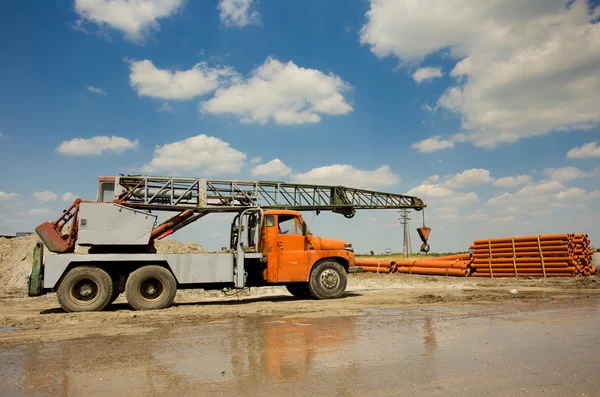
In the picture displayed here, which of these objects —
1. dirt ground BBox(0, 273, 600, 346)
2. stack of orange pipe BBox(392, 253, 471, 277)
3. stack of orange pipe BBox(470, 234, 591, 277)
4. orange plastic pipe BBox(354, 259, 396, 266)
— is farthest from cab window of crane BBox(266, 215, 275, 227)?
orange plastic pipe BBox(354, 259, 396, 266)

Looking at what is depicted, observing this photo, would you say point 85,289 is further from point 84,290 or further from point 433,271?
point 433,271

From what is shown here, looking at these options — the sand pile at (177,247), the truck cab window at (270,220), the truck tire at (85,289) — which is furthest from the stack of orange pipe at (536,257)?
the truck tire at (85,289)

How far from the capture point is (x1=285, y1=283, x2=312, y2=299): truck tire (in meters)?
14.4

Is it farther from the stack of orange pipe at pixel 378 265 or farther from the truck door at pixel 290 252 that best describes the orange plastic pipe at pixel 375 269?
the truck door at pixel 290 252

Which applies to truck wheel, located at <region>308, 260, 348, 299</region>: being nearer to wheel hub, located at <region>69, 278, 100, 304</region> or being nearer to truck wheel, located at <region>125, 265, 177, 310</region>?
truck wheel, located at <region>125, 265, 177, 310</region>

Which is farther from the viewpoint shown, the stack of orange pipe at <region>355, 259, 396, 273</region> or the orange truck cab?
the stack of orange pipe at <region>355, 259, 396, 273</region>

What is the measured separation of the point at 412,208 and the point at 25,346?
67.1 ft

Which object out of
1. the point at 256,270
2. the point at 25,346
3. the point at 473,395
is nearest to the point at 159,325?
the point at 25,346

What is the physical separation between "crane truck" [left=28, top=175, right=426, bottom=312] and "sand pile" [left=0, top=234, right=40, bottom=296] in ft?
39.5

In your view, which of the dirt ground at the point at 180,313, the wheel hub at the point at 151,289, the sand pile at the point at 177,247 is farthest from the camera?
the sand pile at the point at 177,247

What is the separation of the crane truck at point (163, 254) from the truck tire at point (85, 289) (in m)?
0.02

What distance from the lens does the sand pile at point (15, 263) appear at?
23250 millimetres

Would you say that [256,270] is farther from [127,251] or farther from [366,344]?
[366,344]

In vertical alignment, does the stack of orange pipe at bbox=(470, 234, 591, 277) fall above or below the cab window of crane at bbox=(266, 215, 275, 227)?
below
